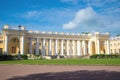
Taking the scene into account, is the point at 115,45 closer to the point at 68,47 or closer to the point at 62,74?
the point at 68,47

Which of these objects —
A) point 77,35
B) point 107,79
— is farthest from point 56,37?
point 107,79

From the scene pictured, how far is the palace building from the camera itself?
69.4 metres

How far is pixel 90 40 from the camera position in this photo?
8606 cm

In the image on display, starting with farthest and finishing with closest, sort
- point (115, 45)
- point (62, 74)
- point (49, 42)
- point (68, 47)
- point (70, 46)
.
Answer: point (115, 45), point (70, 46), point (68, 47), point (49, 42), point (62, 74)

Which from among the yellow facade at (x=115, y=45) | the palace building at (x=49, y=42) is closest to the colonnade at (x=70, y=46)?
the palace building at (x=49, y=42)

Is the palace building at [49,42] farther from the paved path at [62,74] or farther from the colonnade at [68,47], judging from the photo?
the paved path at [62,74]

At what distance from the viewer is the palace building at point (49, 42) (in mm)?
69438

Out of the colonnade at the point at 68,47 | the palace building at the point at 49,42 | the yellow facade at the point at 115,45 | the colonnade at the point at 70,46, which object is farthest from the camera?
the yellow facade at the point at 115,45

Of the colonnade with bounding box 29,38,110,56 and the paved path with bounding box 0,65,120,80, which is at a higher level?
the colonnade with bounding box 29,38,110,56

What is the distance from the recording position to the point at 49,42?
77.9m

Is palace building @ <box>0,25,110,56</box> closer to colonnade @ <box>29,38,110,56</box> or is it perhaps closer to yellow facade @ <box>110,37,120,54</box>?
colonnade @ <box>29,38,110,56</box>

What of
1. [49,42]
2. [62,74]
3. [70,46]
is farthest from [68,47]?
[62,74]

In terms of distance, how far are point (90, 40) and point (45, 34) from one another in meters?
23.4

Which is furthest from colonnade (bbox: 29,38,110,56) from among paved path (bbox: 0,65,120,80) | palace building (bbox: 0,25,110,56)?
paved path (bbox: 0,65,120,80)
